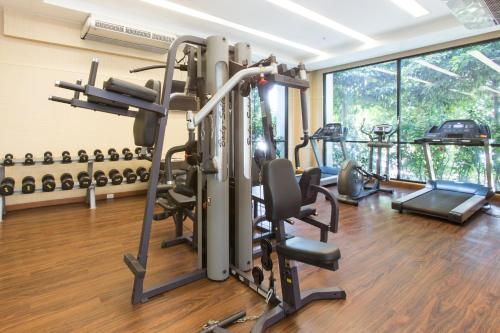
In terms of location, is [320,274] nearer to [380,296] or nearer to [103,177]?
[380,296]

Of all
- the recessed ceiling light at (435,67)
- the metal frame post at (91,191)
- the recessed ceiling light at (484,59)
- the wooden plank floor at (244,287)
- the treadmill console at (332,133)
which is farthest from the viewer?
the treadmill console at (332,133)

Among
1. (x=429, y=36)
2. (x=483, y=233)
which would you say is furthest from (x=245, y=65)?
(x=429, y=36)

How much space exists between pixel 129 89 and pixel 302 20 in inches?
150

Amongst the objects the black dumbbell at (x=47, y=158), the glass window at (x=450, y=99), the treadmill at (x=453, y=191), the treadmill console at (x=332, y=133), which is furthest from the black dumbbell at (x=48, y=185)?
the glass window at (x=450, y=99)

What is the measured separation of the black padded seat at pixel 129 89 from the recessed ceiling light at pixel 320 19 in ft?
9.72

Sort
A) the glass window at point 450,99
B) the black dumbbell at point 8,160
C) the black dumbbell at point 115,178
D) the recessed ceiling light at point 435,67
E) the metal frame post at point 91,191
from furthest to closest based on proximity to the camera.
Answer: the recessed ceiling light at point 435,67 → the glass window at point 450,99 → the black dumbbell at point 115,178 → the metal frame post at point 91,191 → the black dumbbell at point 8,160

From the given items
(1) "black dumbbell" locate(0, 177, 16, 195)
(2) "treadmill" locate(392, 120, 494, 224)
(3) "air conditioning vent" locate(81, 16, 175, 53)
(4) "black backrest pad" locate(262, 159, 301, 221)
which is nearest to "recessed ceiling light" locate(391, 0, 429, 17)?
(2) "treadmill" locate(392, 120, 494, 224)

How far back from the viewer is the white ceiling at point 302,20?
400 centimetres

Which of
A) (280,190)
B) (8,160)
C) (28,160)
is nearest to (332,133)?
(280,190)

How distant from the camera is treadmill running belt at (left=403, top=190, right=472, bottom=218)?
12.1 ft

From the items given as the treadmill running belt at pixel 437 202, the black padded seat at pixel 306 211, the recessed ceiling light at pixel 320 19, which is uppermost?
the recessed ceiling light at pixel 320 19

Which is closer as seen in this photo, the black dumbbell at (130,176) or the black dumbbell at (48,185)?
the black dumbbell at (48,185)

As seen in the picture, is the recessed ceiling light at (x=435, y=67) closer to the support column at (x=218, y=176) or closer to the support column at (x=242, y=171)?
the support column at (x=242, y=171)

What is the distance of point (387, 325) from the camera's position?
1.72 metres
